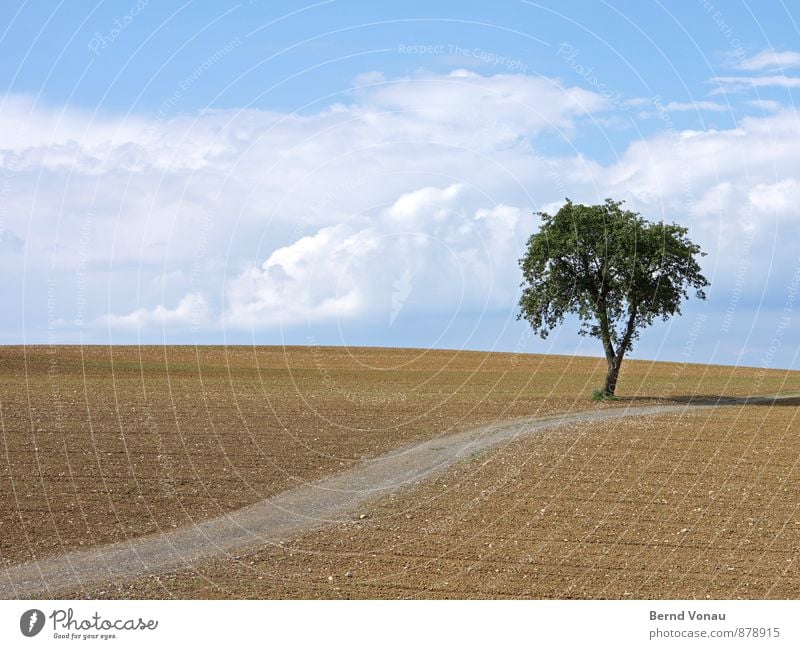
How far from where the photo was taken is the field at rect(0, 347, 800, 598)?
16.2 metres

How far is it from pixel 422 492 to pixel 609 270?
2798cm

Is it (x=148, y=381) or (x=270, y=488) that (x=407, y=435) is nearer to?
(x=270, y=488)

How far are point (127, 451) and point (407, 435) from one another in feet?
33.5

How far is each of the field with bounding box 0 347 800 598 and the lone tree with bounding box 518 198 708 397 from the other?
465cm

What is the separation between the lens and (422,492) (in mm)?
23094

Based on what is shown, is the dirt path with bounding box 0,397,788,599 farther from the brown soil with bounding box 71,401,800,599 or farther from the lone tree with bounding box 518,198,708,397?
the lone tree with bounding box 518,198,708,397

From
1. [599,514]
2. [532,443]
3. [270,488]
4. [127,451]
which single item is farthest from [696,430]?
[127,451]

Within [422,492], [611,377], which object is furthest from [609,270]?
[422,492]

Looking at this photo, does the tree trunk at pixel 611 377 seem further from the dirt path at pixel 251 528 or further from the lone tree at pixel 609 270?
the dirt path at pixel 251 528

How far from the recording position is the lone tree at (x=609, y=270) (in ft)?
156

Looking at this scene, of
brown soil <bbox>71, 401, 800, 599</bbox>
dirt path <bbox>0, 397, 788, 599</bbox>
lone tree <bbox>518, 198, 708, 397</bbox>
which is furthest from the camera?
lone tree <bbox>518, 198, 708, 397</bbox>

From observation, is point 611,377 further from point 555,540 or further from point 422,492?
point 555,540

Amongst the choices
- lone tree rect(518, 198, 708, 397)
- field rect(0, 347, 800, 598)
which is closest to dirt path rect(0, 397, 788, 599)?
field rect(0, 347, 800, 598)

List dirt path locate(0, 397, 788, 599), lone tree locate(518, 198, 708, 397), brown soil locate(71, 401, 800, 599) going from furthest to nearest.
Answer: lone tree locate(518, 198, 708, 397)
dirt path locate(0, 397, 788, 599)
brown soil locate(71, 401, 800, 599)
